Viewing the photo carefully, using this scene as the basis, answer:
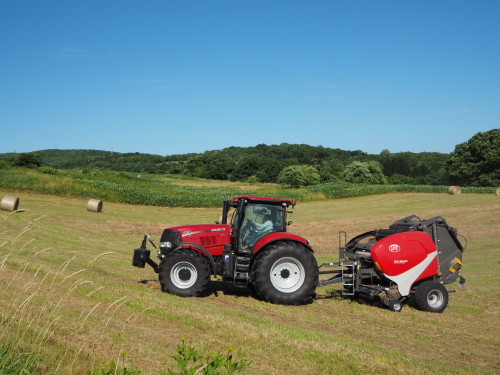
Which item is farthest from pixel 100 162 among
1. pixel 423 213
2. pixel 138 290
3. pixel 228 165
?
pixel 138 290

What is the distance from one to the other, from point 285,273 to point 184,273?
2133 millimetres

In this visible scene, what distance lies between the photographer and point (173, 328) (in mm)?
7430

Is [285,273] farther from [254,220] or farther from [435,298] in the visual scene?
[435,298]

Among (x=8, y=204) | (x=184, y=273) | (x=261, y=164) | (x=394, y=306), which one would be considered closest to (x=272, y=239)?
(x=184, y=273)

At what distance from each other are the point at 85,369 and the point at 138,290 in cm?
503

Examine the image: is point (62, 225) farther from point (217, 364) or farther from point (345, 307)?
point (217, 364)

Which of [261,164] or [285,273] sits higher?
[261,164]

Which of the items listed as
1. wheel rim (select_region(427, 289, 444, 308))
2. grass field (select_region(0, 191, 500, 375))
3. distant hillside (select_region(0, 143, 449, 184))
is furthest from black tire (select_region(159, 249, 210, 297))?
distant hillside (select_region(0, 143, 449, 184))

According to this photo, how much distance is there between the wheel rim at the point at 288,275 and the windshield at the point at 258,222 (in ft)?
2.67

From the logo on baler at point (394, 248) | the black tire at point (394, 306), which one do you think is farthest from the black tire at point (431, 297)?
the logo on baler at point (394, 248)

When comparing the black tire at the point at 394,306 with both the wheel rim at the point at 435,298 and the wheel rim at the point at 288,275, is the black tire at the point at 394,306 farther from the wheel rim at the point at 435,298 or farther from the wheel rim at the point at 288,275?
the wheel rim at the point at 288,275

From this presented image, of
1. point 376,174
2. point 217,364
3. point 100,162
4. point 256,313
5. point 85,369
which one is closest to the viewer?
point 217,364

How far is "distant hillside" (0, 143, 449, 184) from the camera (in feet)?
300

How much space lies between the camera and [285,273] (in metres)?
9.90
